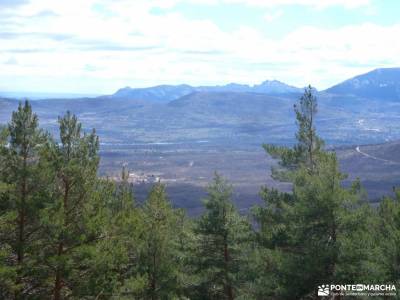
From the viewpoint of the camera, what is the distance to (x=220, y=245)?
953 inches

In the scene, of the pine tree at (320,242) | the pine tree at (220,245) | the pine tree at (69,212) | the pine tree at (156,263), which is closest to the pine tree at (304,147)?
the pine tree at (220,245)

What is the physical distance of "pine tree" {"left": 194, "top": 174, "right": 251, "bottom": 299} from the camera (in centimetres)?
2353

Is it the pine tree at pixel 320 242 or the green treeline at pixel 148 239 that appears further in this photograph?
the pine tree at pixel 320 242

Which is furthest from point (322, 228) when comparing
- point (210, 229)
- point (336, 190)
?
point (210, 229)

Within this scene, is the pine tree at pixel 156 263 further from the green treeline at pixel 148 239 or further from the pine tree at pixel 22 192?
the pine tree at pixel 22 192

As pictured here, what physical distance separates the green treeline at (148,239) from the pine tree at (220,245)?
47 millimetres

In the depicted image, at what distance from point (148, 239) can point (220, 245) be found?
12.4 ft

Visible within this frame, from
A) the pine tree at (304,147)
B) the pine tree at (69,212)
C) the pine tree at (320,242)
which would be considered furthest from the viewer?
the pine tree at (304,147)

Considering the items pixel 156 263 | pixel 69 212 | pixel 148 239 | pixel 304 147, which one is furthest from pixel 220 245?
pixel 304 147

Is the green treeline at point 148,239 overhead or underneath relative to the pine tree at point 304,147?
underneath

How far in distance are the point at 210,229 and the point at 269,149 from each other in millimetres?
9964

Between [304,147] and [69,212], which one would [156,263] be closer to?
[69,212]

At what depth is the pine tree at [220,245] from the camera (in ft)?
77.2

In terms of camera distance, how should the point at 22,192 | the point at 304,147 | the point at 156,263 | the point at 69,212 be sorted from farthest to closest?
the point at 304,147 → the point at 156,263 → the point at 22,192 → the point at 69,212
